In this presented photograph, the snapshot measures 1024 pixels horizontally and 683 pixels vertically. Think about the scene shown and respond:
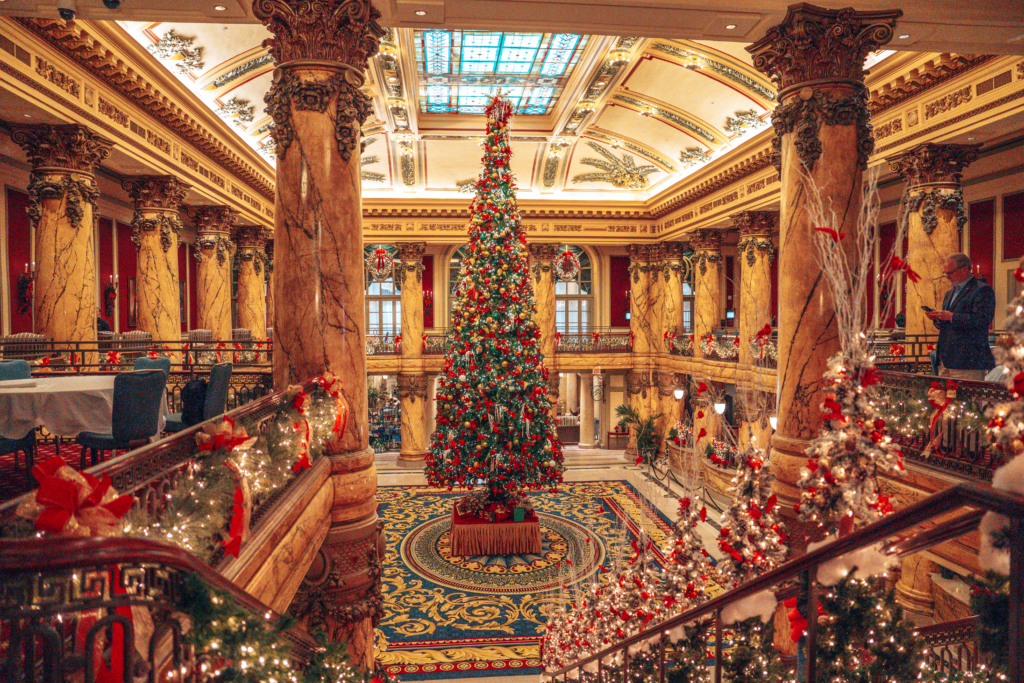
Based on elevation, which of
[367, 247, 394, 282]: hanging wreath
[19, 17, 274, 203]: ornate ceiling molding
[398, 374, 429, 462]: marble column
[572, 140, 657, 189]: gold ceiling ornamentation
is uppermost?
[572, 140, 657, 189]: gold ceiling ornamentation

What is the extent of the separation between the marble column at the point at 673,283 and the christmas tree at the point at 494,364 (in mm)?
10739

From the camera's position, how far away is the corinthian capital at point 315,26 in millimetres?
4805

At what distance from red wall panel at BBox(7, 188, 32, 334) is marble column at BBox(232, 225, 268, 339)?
5420 mm

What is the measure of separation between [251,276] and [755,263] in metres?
13.7

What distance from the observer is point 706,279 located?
56.7 ft

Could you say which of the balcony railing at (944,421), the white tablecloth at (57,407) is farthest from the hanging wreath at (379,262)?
the balcony railing at (944,421)

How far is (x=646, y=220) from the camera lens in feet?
64.0

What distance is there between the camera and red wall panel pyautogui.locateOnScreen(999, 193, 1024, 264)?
34.3 feet

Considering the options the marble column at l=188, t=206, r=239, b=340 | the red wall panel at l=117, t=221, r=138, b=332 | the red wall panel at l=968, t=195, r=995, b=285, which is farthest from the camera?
the red wall panel at l=117, t=221, r=138, b=332

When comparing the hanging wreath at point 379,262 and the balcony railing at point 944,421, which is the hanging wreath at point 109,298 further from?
the balcony railing at point 944,421

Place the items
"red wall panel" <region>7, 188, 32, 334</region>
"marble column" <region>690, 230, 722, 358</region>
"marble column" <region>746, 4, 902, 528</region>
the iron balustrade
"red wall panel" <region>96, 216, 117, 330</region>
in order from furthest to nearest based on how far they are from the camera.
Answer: "marble column" <region>690, 230, 722, 358</region>, "red wall panel" <region>96, 216, 117, 330</region>, "red wall panel" <region>7, 188, 32, 334</region>, "marble column" <region>746, 4, 902, 528</region>, the iron balustrade

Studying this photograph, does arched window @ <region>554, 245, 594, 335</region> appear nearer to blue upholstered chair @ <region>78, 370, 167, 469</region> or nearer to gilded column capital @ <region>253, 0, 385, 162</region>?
gilded column capital @ <region>253, 0, 385, 162</region>

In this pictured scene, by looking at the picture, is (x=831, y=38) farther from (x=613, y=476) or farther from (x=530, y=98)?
(x=613, y=476)

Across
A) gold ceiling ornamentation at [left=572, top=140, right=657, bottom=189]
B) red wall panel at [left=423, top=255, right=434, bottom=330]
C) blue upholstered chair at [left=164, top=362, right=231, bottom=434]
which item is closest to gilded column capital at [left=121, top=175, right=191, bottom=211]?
blue upholstered chair at [left=164, top=362, right=231, bottom=434]
